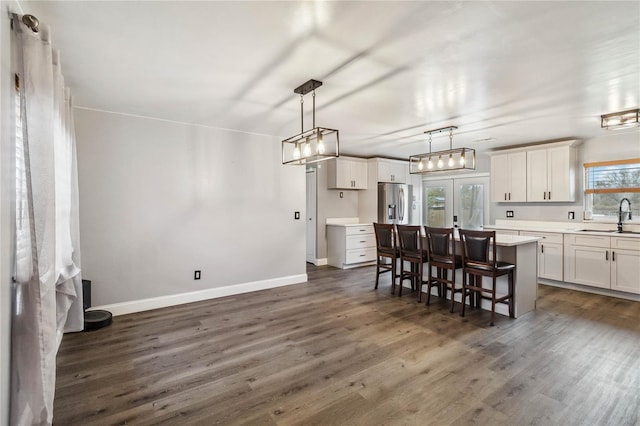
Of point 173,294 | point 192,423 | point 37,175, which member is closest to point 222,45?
point 37,175

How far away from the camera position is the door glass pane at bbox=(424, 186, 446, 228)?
7.22 meters

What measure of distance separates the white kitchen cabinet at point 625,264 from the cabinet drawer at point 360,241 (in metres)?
3.75

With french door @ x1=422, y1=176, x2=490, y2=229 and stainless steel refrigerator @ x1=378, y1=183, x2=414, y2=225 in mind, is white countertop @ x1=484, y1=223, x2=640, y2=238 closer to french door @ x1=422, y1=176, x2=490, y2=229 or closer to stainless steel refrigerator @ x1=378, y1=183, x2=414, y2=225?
french door @ x1=422, y1=176, x2=490, y2=229

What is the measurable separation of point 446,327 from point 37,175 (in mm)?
3553

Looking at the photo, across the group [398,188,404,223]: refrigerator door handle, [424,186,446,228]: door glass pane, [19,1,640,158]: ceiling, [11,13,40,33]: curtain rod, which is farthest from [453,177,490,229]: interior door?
[11,13,40,33]: curtain rod

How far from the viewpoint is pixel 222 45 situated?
2117 millimetres

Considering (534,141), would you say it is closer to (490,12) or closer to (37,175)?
(490,12)

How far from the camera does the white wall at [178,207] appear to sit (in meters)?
3.56

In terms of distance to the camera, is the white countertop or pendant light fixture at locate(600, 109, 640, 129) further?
the white countertop

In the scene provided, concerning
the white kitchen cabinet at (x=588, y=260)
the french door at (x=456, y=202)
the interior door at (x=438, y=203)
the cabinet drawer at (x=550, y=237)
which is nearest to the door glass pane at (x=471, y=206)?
the french door at (x=456, y=202)

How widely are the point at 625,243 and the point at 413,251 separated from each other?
2.84 meters

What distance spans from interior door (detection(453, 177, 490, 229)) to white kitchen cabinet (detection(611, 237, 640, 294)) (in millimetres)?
2211

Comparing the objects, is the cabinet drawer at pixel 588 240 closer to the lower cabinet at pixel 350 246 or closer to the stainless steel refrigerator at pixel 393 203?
the stainless steel refrigerator at pixel 393 203

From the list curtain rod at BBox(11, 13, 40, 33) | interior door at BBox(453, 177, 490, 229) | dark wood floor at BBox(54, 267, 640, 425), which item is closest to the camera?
curtain rod at BBox(11, 13, 40, 33)
